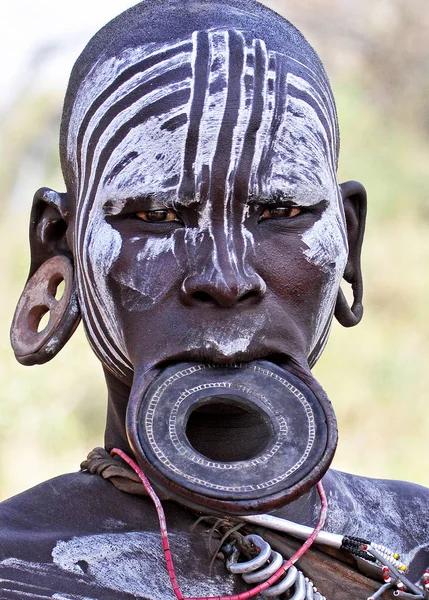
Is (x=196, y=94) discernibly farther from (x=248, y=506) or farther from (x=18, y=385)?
(x=18, y=385)

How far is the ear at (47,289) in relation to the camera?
346 cm

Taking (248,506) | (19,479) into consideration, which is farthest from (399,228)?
(248,506)

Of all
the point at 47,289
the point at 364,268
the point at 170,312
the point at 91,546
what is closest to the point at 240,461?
the point at 170,312

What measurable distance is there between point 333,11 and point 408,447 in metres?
4.18

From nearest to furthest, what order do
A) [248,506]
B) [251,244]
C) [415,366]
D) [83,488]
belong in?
Answer: 1. [248,506]
2. [251,244]
3. [83,488]
4. [415,366]

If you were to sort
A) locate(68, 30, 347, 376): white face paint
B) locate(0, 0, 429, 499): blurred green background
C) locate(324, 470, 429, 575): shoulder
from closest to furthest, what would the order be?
locate(68, 30, 347, 376): white face paint, locate(324, 470, 429, 575): shoulder, locate(0, 0, 429, 499): blurred green background

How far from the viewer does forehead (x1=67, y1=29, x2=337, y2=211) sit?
3.09 meters

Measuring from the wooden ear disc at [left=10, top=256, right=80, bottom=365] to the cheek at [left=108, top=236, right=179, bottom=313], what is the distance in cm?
31

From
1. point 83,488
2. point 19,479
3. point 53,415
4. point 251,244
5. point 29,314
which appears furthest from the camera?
point 53,415

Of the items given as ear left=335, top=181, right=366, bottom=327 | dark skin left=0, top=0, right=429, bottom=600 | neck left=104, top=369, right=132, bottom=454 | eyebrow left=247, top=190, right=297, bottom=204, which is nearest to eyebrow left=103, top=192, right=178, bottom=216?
dark skin left=0, top=0, right=429, bottom=600

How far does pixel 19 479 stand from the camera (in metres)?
7.91

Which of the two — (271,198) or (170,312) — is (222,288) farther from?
(271,198)

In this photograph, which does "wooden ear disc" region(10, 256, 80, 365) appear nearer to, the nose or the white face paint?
the white face paint

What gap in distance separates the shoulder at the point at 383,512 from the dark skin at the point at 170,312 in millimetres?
147
